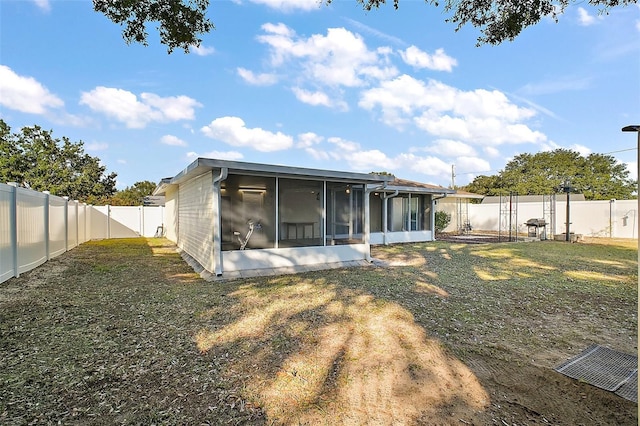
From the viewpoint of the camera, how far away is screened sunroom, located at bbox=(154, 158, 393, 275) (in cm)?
672

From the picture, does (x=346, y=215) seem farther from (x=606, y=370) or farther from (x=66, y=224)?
(x=66, y=224)

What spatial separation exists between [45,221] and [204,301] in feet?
19.3

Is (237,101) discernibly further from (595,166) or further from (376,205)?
(595,166)

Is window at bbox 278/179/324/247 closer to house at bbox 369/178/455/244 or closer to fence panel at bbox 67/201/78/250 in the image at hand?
house at bbox 369/178/455/244

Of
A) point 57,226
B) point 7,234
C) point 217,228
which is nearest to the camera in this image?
point 7,234

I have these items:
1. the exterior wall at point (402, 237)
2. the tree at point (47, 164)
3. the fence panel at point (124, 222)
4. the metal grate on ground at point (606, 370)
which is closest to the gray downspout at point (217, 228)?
the metal grate on ground at point (606, 370)

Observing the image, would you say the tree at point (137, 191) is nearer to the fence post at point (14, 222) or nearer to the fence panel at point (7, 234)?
the fence post at point (14, 222)

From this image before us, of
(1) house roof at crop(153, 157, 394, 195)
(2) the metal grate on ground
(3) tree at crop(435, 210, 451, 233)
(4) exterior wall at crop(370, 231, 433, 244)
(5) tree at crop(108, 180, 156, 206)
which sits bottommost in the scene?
(2) the metal grate on ground

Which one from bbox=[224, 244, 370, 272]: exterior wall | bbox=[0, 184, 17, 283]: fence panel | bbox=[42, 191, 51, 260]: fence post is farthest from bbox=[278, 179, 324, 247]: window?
bbox=[42, 191, 51, 260]: fence post

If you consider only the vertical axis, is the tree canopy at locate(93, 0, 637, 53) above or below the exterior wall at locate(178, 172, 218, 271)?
above

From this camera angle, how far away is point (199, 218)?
8039 mm

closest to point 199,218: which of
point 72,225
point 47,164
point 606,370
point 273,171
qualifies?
point 273,171

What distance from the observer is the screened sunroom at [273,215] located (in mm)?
6719

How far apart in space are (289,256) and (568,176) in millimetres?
33023
